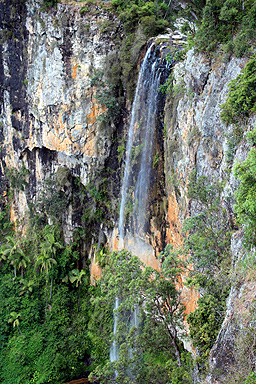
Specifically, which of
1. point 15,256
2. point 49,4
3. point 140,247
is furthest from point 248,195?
point 15,256

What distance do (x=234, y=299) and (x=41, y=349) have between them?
14.1m

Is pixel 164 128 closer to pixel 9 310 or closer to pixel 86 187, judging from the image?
pixel 86 187

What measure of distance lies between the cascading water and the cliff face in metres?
0.84

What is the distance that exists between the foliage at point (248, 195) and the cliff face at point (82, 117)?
2.34ft

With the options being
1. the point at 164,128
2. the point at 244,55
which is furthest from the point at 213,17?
the point at 164,128

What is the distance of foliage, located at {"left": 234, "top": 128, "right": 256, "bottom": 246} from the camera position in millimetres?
4156

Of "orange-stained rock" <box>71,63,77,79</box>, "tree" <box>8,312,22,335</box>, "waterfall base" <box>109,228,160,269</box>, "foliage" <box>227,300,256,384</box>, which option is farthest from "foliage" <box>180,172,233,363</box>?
"tree" <box>8,312,22,335</box>

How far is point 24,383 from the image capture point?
1437 centimetres

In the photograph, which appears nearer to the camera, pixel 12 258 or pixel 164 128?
pixel 164 128

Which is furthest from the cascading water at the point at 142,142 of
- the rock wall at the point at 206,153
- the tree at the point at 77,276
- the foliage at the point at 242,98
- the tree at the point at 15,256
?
the tree at the point at 15,256

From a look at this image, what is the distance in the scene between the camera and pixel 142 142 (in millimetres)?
12305

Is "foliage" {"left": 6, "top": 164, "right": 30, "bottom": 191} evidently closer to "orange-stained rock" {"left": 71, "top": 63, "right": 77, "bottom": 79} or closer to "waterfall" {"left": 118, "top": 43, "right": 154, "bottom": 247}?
"orange-stained rock" {"left": 71, "top": 63, "right": 77, "bottom": 79}

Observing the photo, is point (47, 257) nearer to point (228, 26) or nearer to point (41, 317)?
point (41, 317)

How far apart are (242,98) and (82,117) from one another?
1117cm
